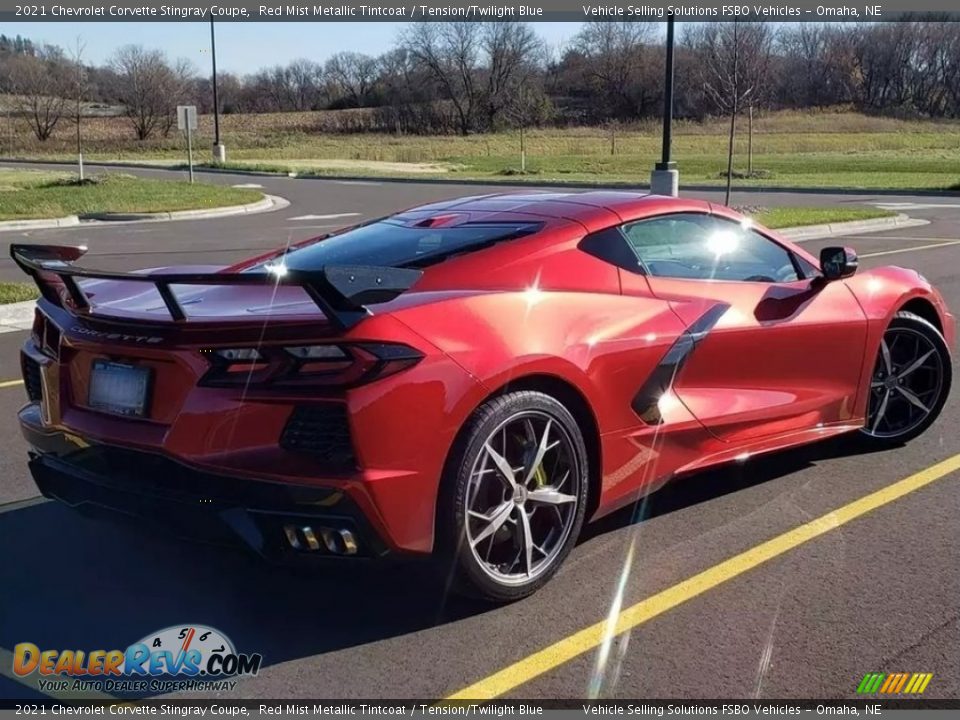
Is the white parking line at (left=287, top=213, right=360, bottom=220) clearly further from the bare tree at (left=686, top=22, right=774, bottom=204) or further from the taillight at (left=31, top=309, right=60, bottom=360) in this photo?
the taillight at (left=31, top=309, right=60, bottom=360)

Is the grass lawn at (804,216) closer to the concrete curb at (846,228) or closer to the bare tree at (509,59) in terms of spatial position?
the concrete curb at (846,228)

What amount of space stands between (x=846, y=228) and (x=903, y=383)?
14810mm

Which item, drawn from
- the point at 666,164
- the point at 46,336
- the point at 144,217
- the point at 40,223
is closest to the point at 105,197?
the point at 144,217

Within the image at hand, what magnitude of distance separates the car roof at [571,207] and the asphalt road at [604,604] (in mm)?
1367

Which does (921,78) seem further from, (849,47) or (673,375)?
(673,375)

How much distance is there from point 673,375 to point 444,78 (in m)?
106

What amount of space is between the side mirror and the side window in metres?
0.16

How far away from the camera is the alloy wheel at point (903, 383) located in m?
5.49

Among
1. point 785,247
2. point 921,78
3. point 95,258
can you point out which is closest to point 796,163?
point 95,258

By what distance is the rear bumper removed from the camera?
322 centimetres

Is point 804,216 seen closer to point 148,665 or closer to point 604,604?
point 604,604

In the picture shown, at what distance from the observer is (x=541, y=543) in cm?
386

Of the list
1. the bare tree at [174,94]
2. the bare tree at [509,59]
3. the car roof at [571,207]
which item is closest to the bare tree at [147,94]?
the bare tree at [174,94]

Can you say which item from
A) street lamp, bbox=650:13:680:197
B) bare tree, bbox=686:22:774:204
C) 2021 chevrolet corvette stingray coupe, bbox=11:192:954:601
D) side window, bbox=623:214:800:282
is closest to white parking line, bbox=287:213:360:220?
street lamp, bbox=650:13:680:197
